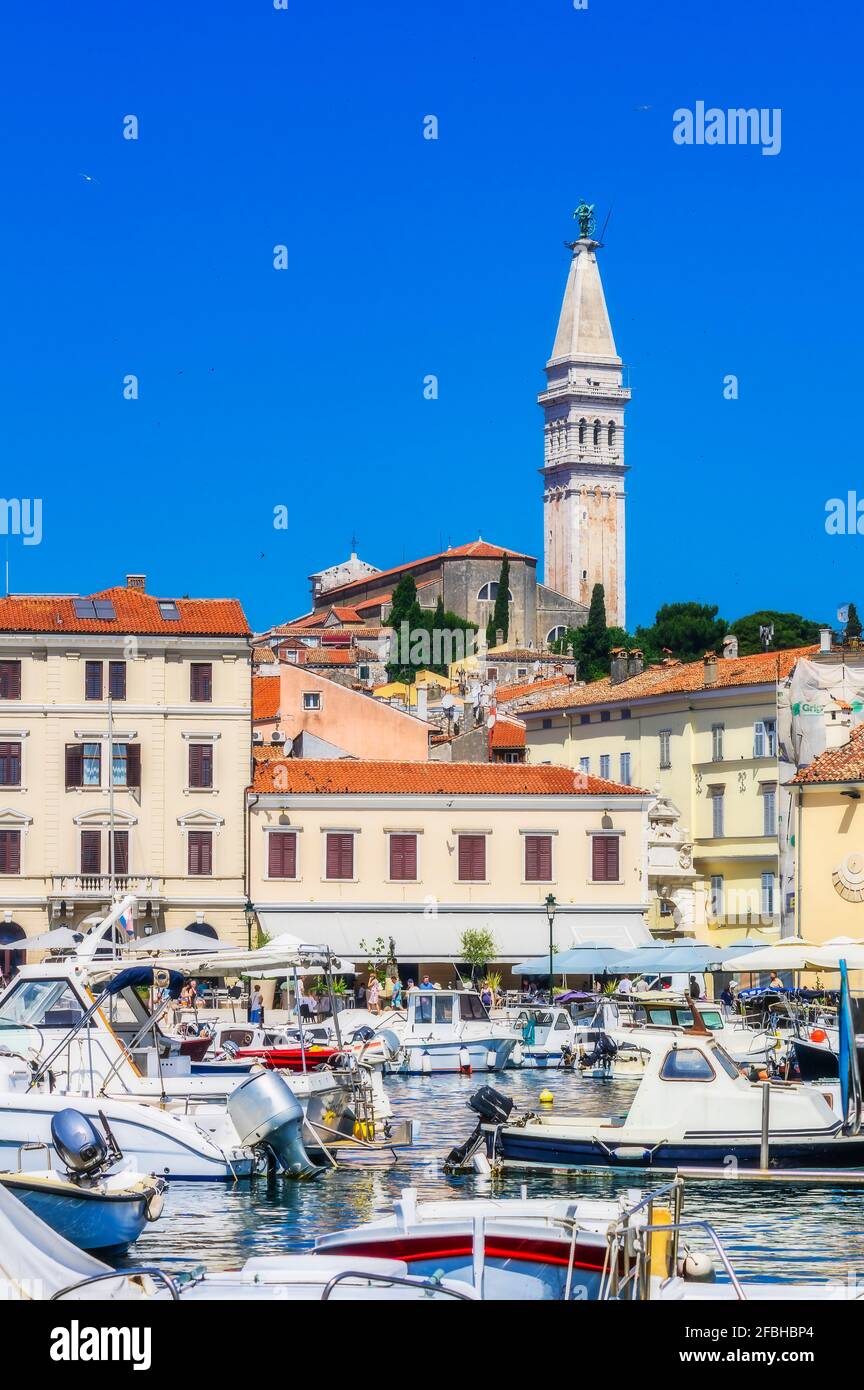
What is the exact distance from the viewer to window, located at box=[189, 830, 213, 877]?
59.9 m

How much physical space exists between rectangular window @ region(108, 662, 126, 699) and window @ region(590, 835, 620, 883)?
14325 mm

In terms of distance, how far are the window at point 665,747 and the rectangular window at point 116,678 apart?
2011 centimetres

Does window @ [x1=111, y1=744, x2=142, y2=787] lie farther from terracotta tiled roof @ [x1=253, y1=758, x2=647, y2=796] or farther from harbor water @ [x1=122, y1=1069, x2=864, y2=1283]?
harbor water @ [x1=122, y1=1069, x2=864, y2=1283]

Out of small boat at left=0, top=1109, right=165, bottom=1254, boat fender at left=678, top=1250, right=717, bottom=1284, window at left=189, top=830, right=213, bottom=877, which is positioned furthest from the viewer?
window at left=189, top=830, right=213, bottom=877

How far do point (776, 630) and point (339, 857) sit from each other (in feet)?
221

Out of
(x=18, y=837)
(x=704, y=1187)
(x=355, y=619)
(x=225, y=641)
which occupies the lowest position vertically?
(x=704, y=1187)

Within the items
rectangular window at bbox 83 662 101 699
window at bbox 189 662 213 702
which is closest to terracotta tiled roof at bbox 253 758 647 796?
window at bbox 189 662 213 702

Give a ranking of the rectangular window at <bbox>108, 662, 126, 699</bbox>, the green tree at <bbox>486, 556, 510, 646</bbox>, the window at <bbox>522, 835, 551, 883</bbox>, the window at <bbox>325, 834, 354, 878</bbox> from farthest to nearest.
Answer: the green tree at <bbox>486, 556, 510, 646</bbox>
the window at <bbox>522, 835, 551, 883</bbox>
the window at <bbox>325, 834, 354, 878</bbox>
the rectangular window at <bbox>108, 662, 126, 699</bbox>

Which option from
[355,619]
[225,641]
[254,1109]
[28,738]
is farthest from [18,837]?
[355,619]

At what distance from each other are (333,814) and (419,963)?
4903 mm

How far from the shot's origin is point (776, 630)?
123500mm

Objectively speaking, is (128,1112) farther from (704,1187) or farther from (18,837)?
(18,837)

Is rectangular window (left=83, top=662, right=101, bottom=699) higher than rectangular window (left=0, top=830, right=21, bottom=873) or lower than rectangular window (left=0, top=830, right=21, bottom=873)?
higher
